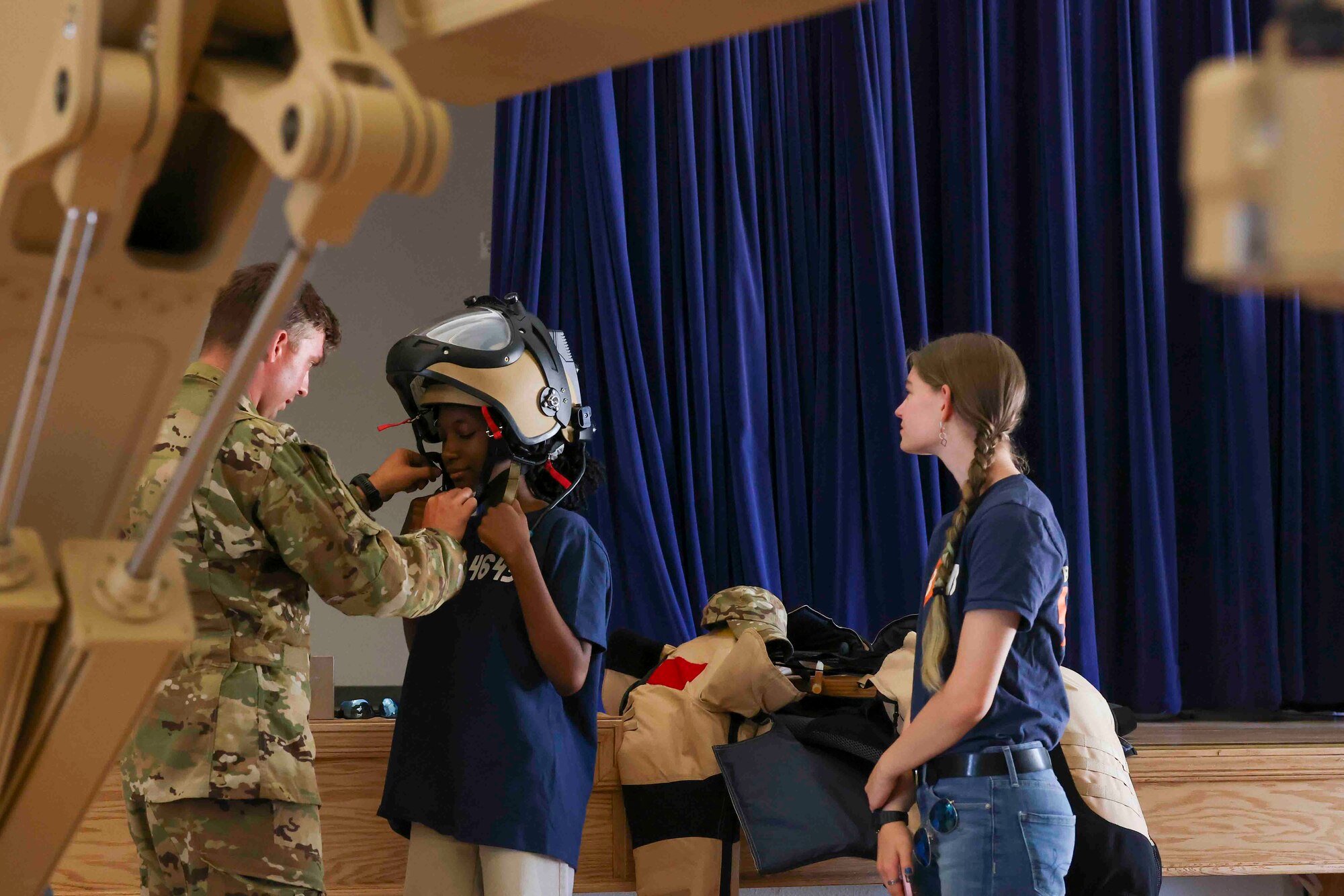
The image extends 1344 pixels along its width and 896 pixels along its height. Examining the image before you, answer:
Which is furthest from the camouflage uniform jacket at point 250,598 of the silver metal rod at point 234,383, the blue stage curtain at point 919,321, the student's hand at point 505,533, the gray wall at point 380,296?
the gray wall at point 380,296

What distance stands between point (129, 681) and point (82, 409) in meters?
0.19

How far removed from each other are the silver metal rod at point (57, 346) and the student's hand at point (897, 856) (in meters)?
1.36

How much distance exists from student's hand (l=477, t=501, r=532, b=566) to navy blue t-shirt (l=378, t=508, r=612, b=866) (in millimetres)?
77

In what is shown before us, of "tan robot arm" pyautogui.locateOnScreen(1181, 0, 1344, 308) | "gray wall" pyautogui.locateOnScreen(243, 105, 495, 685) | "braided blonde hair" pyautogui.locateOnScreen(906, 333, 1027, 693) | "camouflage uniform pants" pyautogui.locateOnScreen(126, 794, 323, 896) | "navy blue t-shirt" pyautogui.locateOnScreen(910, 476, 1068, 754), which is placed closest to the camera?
"tan robot arm" pyautogui.locateOnScreen(1181, 0, 1344, 308)

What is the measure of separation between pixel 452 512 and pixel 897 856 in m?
0.79

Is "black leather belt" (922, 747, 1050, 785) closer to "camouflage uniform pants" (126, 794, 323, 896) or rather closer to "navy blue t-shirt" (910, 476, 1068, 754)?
"navy blue t-shirt" (910, 476, 1068, 754)

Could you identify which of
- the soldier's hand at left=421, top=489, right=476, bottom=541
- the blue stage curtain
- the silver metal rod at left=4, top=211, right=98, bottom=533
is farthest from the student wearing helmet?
the silver metal rod at left=4, top=211, right=98, bottom=533

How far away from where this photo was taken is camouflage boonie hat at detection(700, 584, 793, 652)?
8.81 feet

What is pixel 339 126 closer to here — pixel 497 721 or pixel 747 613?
pixel 497 721

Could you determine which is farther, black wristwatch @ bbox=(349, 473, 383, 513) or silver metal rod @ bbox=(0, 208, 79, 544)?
black wristwatch @ bbox=(349, 473, 383, 513)

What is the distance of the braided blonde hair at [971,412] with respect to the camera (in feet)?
6.01

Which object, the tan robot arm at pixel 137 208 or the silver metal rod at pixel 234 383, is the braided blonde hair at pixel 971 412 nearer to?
the tan robot arm at pixel 137 208

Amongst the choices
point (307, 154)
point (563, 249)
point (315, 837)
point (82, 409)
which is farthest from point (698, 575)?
point (307, 154)

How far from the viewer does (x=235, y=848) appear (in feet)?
5.34
